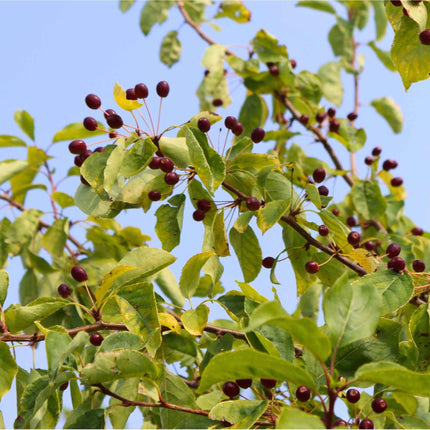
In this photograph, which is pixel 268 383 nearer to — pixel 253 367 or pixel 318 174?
pixel 253 367

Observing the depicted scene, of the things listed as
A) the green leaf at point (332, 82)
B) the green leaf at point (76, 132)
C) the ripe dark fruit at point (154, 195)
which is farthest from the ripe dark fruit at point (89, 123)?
the green leaf at point (332, 82)

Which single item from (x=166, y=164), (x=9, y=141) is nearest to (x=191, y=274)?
(x=166, y=164)

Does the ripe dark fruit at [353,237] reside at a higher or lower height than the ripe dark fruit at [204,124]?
lower

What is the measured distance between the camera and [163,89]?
2107mm

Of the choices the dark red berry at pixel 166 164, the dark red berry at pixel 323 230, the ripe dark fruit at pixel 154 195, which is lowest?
the dark red berry at pixel 323 230

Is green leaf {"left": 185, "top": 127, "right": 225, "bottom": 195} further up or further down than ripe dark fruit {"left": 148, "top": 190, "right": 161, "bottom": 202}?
further up

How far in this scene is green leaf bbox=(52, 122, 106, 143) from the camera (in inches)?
88.0

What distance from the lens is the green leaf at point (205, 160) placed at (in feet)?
5.84

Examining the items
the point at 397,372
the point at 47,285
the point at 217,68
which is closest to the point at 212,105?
the point at 217,68

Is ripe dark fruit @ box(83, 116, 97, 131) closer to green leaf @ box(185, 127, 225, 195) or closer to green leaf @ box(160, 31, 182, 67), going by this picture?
green leaf @ box(185, 127, 225, 195)

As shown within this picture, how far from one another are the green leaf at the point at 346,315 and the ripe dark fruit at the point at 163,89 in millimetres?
1094

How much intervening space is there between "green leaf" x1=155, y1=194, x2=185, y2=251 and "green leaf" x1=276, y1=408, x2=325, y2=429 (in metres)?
1.04

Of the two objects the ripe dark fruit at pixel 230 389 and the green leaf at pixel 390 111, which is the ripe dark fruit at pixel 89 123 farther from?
the green leaf at pixel 390 111

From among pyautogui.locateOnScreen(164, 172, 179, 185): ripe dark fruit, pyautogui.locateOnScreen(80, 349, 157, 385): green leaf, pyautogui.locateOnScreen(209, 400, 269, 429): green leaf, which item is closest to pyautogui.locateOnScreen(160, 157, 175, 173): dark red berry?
pyautogui.locateOnScreen(164, 172, 179, 185): ripe dark fruit
